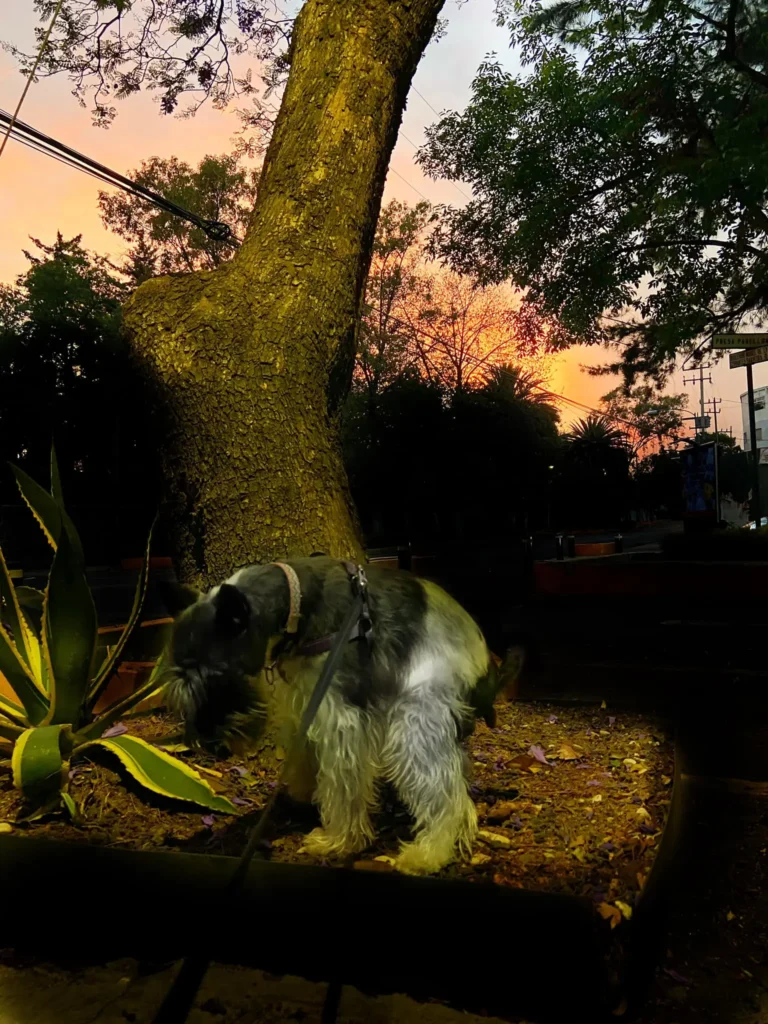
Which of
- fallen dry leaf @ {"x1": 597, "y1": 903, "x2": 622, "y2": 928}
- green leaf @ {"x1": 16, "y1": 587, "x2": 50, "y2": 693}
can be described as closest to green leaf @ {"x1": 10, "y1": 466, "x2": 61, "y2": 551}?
green leaf @ {"x1": 16, "y1": 587, "x2": 50, "y2": 693}

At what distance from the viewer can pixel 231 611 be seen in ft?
5.51

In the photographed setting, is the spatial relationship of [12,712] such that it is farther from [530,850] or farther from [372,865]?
[530,850]

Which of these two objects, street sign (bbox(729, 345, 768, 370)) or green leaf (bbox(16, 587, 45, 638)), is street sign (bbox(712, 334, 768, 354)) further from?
green leaf (bbox(16, 587, 45, 638))

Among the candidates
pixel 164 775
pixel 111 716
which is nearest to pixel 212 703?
pixel 164 775

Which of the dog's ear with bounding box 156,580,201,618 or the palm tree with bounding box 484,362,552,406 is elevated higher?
the palm tree with bounding box 484,362,552,406

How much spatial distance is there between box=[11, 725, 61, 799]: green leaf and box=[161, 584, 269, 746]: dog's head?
69cm

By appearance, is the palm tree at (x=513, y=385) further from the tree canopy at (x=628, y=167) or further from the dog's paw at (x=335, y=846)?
the dog's paw at (x=335, y=846)

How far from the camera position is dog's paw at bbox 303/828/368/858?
6.35ft

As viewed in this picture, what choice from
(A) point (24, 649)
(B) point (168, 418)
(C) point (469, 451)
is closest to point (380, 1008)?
(A) point (24, 649)

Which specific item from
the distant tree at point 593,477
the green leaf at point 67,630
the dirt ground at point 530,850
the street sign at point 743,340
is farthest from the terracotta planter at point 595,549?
the green leaf at point 67,630

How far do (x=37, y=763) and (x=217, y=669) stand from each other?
846 mm

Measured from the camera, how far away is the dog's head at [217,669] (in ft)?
5.59

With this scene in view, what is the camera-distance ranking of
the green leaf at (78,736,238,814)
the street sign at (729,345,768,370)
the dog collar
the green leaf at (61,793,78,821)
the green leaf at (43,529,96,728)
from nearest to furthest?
1. the dog collar
2. the green leaf at (78,736,238,814)
3. the green leaf at (61,793,78,821)
4. the green leaf at (43,529,96,728)
5. the street sign at (729,345,768,370)

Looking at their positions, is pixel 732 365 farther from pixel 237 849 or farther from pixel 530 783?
pixel 237 849
